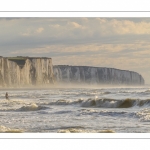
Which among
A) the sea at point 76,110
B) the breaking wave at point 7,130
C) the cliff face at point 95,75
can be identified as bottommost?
the breaking wave at point 7,130

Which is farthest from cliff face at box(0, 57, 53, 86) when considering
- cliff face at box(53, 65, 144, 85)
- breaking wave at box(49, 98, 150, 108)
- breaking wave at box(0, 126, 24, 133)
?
breaking wave at box(0, 126, 24, 133)

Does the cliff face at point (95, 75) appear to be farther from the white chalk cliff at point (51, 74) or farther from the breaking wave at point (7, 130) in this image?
the breaking wave at point (7, 130)

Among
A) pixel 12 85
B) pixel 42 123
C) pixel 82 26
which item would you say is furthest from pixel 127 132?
pixel 12 85

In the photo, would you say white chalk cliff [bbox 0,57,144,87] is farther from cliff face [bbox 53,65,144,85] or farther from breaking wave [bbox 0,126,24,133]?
breaking wave [bbox 0,126,24,133]

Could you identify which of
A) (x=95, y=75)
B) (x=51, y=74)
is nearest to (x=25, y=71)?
(x=51, y=74)

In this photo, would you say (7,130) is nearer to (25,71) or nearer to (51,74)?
(51,74)

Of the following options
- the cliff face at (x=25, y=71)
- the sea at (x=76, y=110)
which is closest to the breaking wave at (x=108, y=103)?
the sea at (x=76, y=110)
